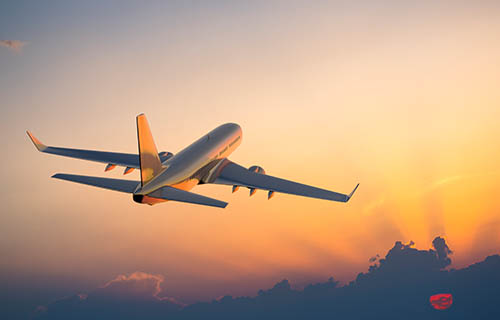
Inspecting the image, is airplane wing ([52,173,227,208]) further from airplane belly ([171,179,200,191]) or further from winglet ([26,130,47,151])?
winglet ([26,130,47,151])

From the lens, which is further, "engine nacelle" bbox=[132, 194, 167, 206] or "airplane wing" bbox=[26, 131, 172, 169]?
"airplane wing" bbox=[26, 131, 172, 169]

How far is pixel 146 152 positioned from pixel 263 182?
16778 mm

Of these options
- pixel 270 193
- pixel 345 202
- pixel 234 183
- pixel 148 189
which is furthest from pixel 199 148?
pixel 345 202

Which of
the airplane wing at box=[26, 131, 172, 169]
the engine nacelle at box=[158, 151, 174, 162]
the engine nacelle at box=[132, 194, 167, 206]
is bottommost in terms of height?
the engine nacelle at box=[132, 194, 167, 206]

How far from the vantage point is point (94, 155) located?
66.8 meters

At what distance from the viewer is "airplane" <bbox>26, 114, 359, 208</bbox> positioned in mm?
48906

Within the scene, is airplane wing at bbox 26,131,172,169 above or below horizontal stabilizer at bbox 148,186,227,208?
above

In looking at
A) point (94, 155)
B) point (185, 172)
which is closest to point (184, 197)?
point (185, 172)

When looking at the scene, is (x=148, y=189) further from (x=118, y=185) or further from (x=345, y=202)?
(x=345, y=202)

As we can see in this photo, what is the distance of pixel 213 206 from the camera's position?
4412 centimetres

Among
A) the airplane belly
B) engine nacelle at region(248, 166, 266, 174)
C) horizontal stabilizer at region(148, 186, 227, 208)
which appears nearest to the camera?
horizontal stabilizer at region(148, 186, 227, 208)

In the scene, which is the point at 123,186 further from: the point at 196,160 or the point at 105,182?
the point at 196,160

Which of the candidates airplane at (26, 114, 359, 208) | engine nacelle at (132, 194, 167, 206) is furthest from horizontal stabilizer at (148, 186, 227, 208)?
engine nacelle at (132, 194, 167, 206)

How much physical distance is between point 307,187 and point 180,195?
51.4ft
